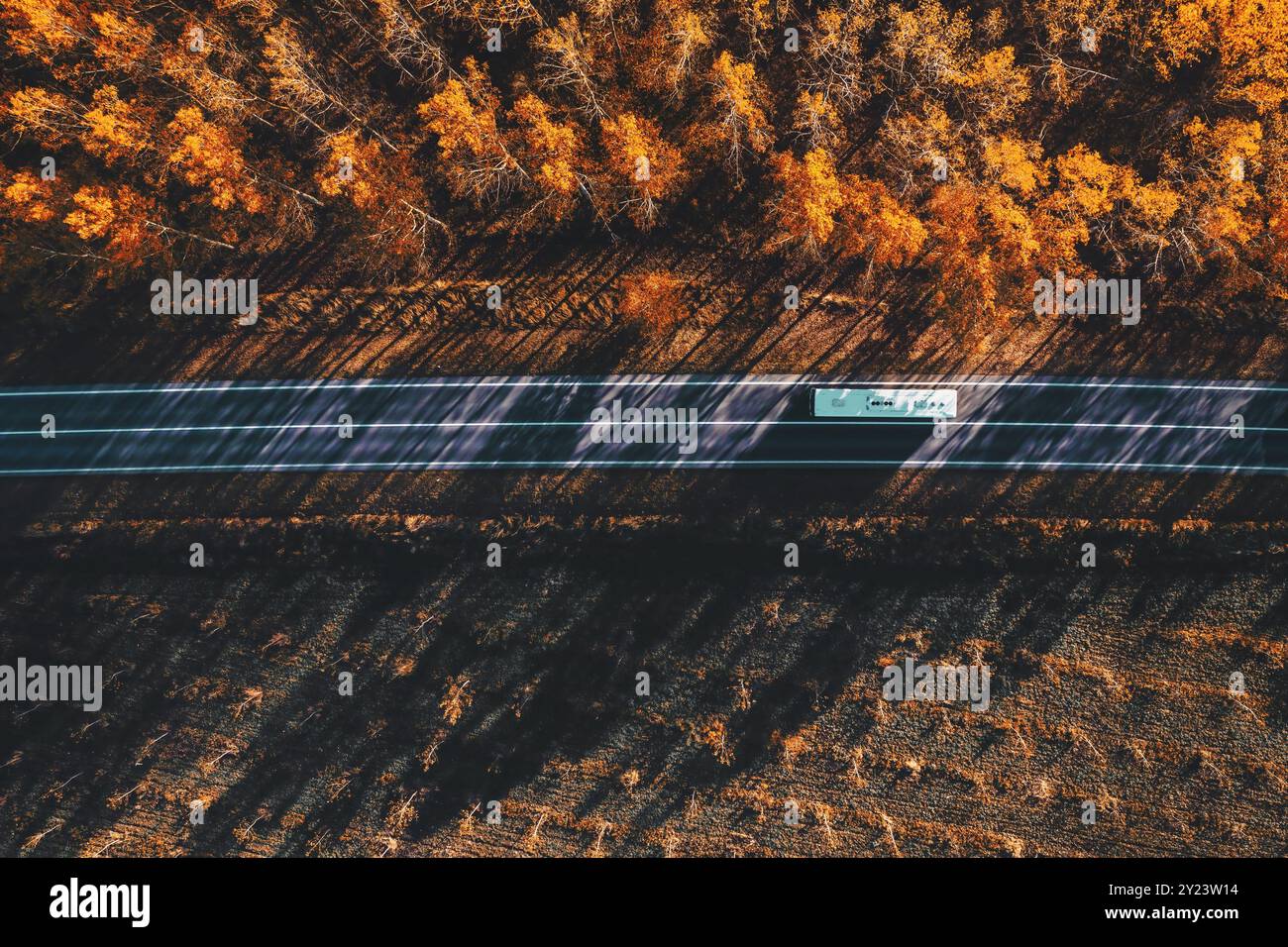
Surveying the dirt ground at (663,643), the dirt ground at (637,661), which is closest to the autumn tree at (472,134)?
the dirt ground at (663,643)

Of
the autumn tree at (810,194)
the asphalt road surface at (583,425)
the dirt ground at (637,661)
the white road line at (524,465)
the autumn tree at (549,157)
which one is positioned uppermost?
the autumn tree at (549,157)

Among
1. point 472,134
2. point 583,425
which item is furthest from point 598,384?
point 472,134

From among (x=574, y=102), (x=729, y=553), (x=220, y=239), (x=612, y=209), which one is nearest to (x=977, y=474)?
(x=729, y=553)

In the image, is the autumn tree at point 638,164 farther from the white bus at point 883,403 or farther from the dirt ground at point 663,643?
Result: the white bus at point 883,403

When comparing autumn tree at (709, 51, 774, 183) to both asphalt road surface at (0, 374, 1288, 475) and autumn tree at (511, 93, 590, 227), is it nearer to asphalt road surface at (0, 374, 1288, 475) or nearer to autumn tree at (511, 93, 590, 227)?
autumn tree at (511, 93, 590, 227)

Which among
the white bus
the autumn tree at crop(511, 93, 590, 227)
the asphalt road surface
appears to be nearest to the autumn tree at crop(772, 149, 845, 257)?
the asphalt road surface

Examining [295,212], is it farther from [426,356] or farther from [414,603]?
[414,603]

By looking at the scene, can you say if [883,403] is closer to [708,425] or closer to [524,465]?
[708,425]
